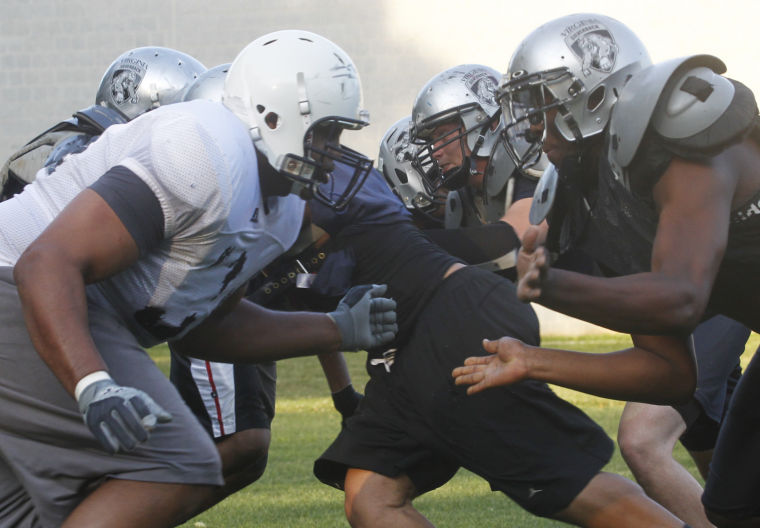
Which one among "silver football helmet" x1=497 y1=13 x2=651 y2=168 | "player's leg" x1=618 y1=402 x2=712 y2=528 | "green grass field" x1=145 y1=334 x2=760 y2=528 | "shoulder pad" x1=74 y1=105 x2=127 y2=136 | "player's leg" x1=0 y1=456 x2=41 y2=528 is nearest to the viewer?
"player's leg" x1=0 y1=456 x2=41 y2=528

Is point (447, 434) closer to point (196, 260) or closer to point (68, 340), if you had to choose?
point (196, 260)

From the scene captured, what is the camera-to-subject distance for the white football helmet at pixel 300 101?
3012 millimetres

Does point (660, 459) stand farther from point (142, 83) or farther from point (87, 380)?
point (142, 83)

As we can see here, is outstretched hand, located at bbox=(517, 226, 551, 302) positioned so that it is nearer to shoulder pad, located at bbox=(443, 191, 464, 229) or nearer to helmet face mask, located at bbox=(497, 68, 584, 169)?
helmet face mask, located at bbox=(497, 68, 584, 169)

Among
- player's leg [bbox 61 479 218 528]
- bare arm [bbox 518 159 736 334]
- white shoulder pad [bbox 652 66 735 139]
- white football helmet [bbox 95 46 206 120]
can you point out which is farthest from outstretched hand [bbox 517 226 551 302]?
white football helmet [bbox 95 46 206 120]

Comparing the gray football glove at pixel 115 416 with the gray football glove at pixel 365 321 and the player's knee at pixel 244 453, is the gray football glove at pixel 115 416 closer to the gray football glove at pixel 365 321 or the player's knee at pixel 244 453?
the gray football glove at pixel 365 321

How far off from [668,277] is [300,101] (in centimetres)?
115

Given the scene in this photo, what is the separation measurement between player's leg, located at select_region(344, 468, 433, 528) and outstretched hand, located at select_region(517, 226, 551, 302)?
1.11m

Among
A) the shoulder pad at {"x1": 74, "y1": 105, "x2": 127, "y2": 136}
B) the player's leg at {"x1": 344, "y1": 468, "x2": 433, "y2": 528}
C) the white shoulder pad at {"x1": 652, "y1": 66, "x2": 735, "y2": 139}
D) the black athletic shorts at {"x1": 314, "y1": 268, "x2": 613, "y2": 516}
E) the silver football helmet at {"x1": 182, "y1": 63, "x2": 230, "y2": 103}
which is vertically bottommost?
the player's leg at {"x1": 344, "y1": 468, "x2": 433, "y2": 528}

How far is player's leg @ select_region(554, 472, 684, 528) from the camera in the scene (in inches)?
119

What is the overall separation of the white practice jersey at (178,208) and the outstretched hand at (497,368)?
2.01ft

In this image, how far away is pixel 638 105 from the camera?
2.60m

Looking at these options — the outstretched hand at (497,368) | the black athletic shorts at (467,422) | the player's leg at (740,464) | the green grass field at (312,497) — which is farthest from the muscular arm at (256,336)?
the green grass field at (312,497)

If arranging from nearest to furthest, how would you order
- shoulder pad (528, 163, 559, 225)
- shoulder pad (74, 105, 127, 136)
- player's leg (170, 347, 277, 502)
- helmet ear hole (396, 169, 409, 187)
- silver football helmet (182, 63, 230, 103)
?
shoulder pad (528, 163, 559, 225) → shoulder pad (74, 105, 127, 136) → player's leg (170, 347, 277, 502) → silver football helmet (182, 63, 230, 103) → helmet ear hole (396, 169, 409, 187)
